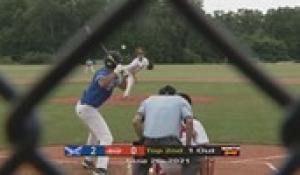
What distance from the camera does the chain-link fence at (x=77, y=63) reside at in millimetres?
1151

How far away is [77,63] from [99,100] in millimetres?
9627

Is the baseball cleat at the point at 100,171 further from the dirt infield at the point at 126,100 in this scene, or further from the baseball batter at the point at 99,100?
the dirt infield at the point at 126,100

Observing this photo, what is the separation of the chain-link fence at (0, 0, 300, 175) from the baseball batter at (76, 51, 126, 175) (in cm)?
897

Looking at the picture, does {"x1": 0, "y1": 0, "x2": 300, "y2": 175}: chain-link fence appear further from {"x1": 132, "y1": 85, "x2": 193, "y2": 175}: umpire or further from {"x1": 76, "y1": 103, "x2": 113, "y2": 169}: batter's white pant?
{"x1": 76, "y1": 103, "x2": 113, "y2": 169}: batter's white pant

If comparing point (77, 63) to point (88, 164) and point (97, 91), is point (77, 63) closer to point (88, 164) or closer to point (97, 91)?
point (97, 91)

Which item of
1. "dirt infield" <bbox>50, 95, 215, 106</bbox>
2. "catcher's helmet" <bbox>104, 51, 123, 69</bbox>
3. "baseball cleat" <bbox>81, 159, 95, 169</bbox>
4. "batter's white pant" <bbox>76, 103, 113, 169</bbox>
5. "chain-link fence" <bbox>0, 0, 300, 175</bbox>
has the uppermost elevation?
"chain-link fence" <bbox>0, 0, 300, 175</bbox>

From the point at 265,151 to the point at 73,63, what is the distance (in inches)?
483

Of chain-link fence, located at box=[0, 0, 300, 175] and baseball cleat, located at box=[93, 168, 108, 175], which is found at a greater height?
chain-link fence, located at box=[0, 0, 300, 175]

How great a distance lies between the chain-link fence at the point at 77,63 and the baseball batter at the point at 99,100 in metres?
8.97

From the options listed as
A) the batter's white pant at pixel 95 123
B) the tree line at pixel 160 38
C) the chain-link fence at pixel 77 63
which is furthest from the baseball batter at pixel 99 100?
the tree line at pixel 160 38

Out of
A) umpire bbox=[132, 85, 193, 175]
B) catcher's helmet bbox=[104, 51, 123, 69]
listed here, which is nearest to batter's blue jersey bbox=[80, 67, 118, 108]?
catcher's helmet bbox=[104, 51, 123, 69]

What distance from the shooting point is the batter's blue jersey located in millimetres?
10430

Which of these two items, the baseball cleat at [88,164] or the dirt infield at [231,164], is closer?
the dirt infield at [231,164]

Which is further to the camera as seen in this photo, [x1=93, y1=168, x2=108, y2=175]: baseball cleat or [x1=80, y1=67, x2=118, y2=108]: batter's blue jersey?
[x1=93, y1=168, x2=108, y2=175]: baseball cleat
